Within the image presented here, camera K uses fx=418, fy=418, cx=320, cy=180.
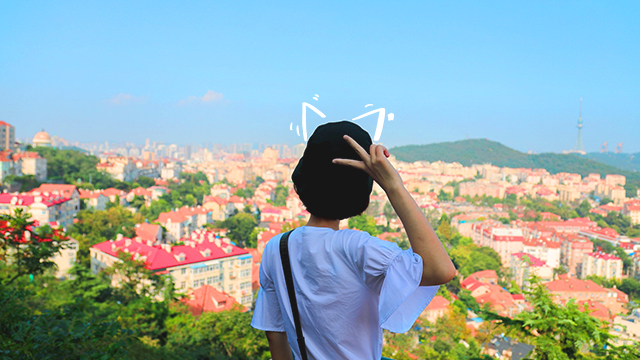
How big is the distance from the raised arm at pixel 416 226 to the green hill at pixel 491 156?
4739 centimetres

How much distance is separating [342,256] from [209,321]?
4382 mm

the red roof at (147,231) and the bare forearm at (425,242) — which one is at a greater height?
the bare forearm at (425,242)

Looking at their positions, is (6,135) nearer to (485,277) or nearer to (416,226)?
(485,277)

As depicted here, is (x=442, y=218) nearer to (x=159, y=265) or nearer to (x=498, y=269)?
(x=498, y=269)

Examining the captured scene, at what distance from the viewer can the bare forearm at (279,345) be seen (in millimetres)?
577

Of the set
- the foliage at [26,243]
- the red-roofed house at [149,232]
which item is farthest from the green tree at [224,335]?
the red-roofed house at [149,232]

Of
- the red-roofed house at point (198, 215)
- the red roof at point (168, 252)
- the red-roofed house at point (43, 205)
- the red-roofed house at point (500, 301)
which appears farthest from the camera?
the red-roofed house at point (198, 215)

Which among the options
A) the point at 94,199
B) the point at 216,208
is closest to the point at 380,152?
the point at 94,199

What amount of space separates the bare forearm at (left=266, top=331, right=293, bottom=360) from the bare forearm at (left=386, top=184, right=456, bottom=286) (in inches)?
10.0

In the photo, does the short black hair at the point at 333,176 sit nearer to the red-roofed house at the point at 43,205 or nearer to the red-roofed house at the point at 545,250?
the red-roofed house at the point at 43,205

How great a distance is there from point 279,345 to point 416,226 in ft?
0.95

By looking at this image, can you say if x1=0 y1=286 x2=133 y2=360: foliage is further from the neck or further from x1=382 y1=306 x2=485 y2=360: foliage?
x1=382 y1=306 x2=485 y2=360: foliage

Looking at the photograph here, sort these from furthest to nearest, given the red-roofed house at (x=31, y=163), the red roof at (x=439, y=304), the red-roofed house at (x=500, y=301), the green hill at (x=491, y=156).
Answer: the green hill at (x=491, y=156) → the red-roofed house at (x=31, y=163) → the red-roofed house at (x=500, y=301) → the red roof at (x=439, y=304)

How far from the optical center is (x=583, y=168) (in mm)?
43281
